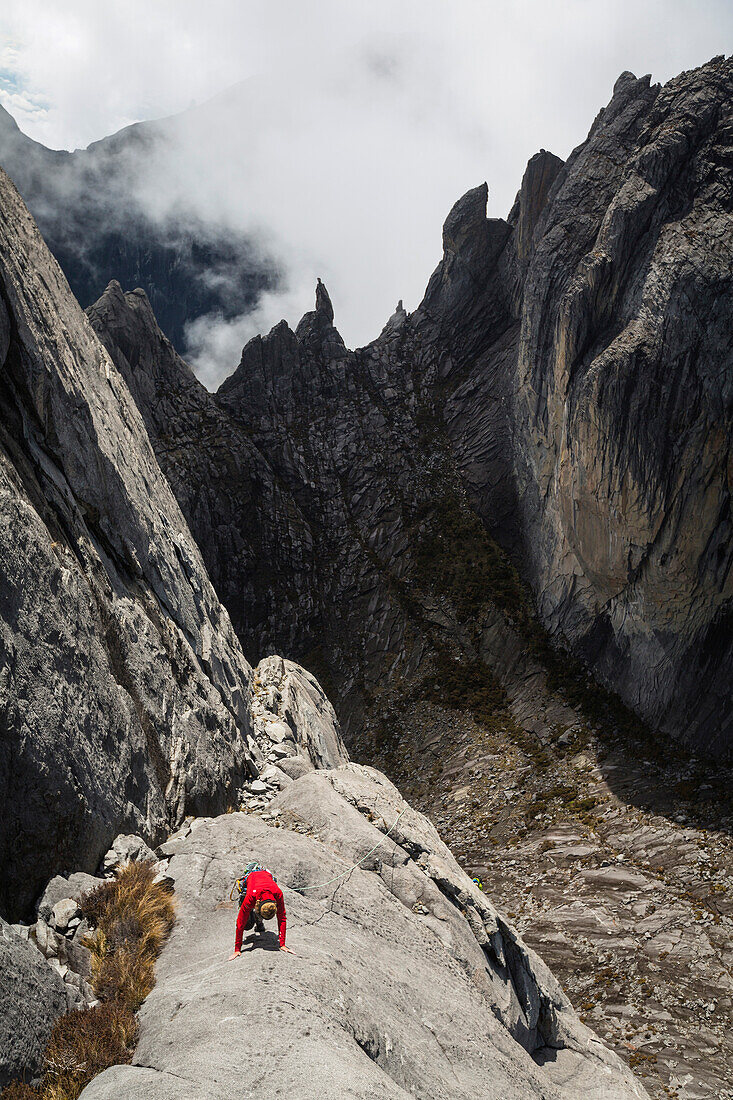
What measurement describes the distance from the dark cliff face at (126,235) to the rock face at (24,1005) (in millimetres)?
169233

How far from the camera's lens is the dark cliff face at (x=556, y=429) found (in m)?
33.9

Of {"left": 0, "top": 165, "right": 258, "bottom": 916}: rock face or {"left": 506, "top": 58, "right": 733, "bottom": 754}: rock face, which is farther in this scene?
{"left": 506, "top": 58, "right": 733, "bottom": 754}: rock face

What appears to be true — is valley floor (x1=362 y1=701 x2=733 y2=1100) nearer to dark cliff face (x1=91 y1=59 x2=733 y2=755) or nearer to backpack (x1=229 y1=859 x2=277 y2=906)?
dark cliff face (x1=91 y1=59 x2=733 y2=755)

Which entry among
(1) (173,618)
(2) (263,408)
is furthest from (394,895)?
(2) (263,408)

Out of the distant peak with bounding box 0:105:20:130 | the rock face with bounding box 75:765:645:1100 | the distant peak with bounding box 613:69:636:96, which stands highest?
the distant peak with bounding box 0:105:20:130

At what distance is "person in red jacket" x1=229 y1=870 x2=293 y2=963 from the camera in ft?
26.7

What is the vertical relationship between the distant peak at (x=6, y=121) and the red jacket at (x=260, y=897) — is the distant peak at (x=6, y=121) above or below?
above

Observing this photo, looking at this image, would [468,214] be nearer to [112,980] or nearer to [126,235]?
[112,980]

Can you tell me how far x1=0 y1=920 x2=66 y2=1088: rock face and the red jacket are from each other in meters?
2.28

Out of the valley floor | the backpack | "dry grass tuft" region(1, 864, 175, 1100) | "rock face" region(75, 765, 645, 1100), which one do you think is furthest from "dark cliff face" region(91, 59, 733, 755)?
"dry grass tuft" region(1, 864, 175, 1100)

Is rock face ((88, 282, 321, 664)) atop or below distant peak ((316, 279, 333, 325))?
below

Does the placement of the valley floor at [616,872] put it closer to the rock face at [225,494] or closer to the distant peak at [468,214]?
the rock face at [225,494]

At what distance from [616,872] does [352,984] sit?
2284 cm

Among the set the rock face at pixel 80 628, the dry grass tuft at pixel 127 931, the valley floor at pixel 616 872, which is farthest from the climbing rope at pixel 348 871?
the valley floor at pixel 616 872
